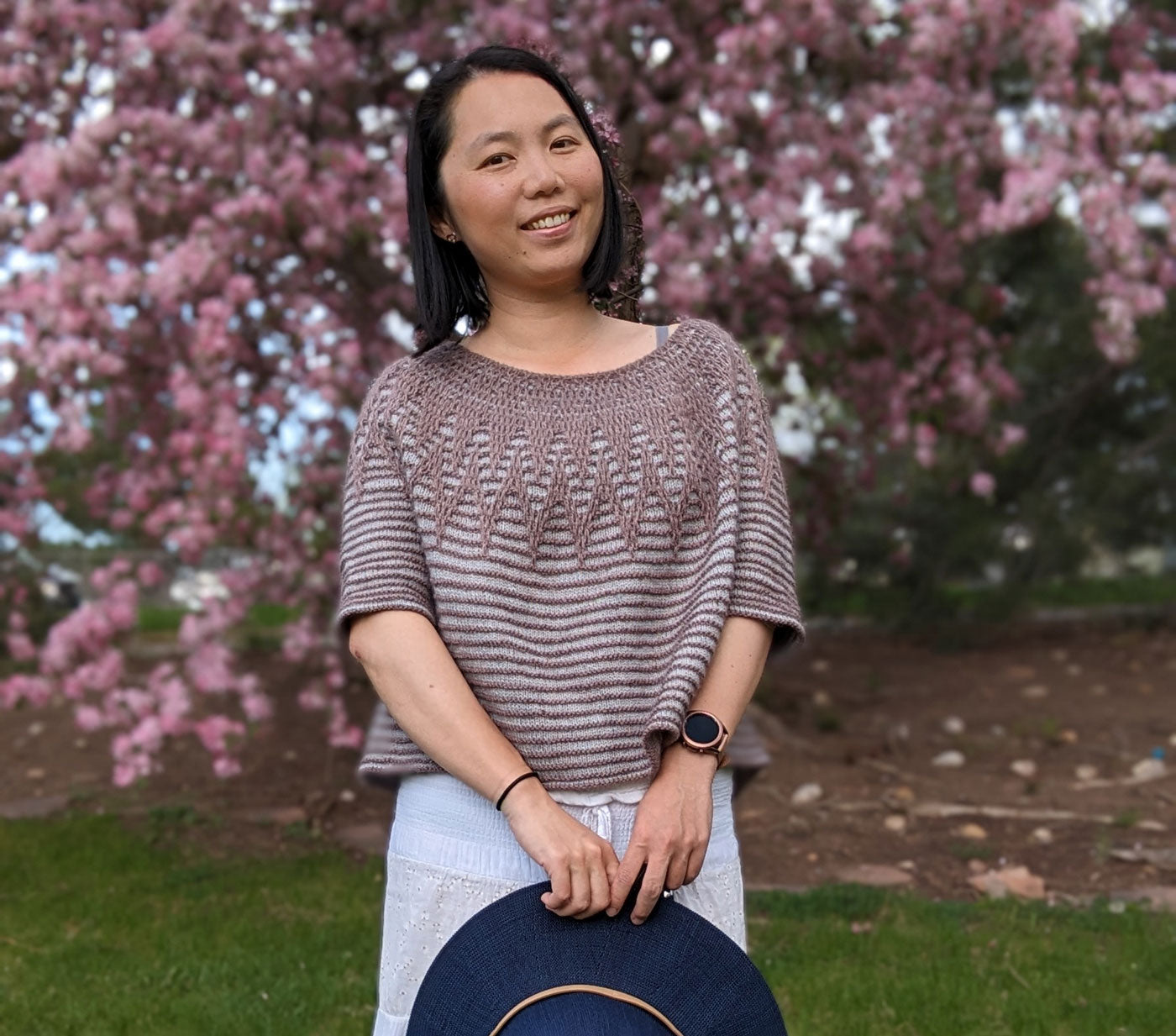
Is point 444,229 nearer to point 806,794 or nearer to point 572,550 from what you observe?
point 572,550

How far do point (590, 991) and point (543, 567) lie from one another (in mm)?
507

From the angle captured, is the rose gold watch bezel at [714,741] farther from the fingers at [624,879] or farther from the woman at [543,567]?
the fingers at [624,879]

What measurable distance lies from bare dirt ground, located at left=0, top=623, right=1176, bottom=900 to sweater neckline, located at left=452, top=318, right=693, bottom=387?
2834 mm

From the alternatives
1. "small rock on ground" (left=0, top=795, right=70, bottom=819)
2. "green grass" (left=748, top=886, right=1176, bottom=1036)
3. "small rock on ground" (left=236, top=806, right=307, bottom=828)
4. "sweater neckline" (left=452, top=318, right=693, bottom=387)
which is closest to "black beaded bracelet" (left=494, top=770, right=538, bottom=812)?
"sweater neckline" (left=452, top=318, right=693, bottom=387)

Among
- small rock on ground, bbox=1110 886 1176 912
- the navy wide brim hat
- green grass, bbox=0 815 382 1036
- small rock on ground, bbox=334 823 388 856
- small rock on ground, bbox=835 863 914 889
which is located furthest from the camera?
small rock on ground, bbox=334 823 388 856

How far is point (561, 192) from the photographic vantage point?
176cm

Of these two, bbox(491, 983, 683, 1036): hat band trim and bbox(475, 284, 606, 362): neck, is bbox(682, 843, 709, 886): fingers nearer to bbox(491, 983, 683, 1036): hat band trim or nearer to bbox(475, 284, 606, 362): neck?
bbox(491, 983, 683, 1036): hat band trim

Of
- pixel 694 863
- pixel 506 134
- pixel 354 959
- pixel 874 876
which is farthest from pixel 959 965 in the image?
pixel 506 134

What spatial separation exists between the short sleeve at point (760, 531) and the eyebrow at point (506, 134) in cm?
40

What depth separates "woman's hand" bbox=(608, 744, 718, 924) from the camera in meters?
1.56

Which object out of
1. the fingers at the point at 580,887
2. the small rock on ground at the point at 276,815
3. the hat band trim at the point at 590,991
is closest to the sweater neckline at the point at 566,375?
the fingers at the point at 580,887

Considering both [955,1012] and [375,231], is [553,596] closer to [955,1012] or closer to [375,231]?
[955,1012]

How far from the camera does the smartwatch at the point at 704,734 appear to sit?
5.38ft

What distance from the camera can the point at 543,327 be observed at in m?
1.86
